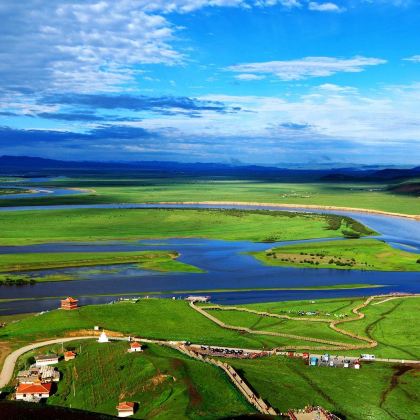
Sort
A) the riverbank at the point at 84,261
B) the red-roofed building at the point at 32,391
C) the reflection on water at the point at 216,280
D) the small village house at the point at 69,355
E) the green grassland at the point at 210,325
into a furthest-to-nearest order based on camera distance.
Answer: the riverbank at the point at 84,261, the reflection on water at the point at 216,280, the green grassland at the point at 210,325, the small village house at the point at 69,355, the red-roofed building at the point at 32,391

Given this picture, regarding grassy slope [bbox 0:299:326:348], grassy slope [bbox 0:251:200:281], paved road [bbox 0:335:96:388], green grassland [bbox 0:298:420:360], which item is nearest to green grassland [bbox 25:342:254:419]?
paved road [bbox 0:335:96:388]

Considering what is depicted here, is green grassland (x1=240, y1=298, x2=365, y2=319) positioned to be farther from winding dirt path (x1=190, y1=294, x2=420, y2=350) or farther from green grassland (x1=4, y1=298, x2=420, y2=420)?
green grassland (x1=4, y1=298, x2=420, y2=420)

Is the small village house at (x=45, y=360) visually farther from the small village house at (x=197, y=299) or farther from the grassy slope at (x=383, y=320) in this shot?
the grassy slope at (x=383, y=320)

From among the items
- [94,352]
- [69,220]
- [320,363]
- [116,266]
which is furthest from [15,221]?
[320,363]

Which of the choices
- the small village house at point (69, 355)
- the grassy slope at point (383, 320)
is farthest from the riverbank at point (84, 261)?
the small village house at point (69, 355)

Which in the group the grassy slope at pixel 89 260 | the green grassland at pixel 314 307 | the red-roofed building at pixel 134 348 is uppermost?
the grassy slope at pixel 89 260

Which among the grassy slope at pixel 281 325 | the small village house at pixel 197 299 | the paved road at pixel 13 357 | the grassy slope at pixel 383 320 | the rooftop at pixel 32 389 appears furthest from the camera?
the small village house at pixel 197 299
